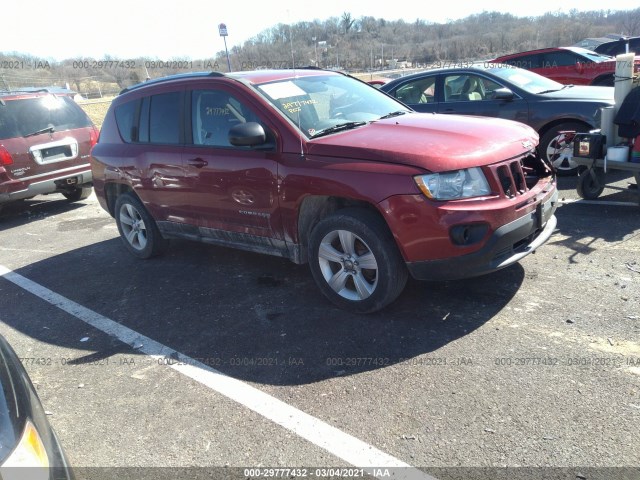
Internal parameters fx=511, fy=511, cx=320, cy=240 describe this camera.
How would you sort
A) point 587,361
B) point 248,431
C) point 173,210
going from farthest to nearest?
point 173,210, point 587,361, point 248,431

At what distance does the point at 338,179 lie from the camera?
3.70m

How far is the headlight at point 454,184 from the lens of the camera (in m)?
3.40

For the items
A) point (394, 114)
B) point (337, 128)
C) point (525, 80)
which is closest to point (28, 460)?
point (337, 128)

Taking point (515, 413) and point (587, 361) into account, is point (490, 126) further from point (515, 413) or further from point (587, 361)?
point (515, 413)

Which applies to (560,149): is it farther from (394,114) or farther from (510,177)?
(510,177)

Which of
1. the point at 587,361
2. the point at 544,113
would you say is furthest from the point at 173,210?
the point at 544,113

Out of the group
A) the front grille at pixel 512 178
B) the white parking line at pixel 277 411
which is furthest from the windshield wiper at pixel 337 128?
the white parking line at pixel 277 411

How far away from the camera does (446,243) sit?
342cm

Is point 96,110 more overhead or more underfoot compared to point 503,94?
more underfoot

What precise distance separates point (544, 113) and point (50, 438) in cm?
713

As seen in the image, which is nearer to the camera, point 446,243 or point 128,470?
point 128,470

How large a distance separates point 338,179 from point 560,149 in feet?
15.6

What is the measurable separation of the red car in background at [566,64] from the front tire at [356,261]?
30.5ft

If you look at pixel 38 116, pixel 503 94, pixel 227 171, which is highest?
pixel 38 116
